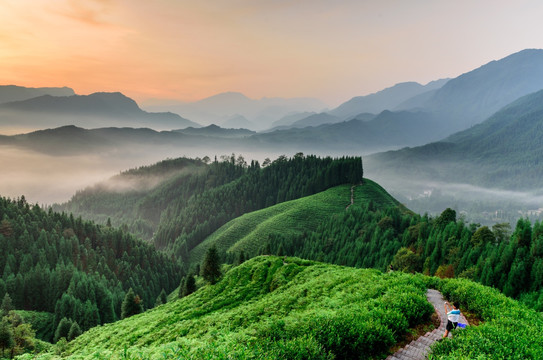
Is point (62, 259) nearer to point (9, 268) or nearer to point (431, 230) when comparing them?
point (9, 268)

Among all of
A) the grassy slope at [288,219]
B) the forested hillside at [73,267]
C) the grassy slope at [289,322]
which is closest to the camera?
the grassy slope at [289,322]

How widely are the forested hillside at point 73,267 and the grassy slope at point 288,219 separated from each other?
122 feet

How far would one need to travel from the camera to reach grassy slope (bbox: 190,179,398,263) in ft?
518

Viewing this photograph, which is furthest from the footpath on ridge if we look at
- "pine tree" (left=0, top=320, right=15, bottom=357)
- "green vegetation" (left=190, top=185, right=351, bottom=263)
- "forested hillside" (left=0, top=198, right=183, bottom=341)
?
"green vegetation" (left=190, top=185, right=351, bottom=263)

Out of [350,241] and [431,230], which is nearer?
[431,230]

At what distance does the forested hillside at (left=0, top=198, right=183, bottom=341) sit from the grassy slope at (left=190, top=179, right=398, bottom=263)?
122 feet

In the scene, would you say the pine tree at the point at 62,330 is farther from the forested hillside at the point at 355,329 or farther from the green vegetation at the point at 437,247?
the green vegetation at the point at 437,247

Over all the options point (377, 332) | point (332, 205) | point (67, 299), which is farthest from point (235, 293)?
point (332, 205)

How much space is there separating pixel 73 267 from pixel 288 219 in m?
105

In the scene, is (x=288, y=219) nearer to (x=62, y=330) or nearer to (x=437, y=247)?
(x=437, y=247)

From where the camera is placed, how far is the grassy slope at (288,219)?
15800 centimetres

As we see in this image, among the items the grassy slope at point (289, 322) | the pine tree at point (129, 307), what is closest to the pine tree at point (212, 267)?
the grassy slope at point (289, 322)

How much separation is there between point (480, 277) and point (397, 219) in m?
59.4

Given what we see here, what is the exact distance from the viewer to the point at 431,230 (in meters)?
94.5
